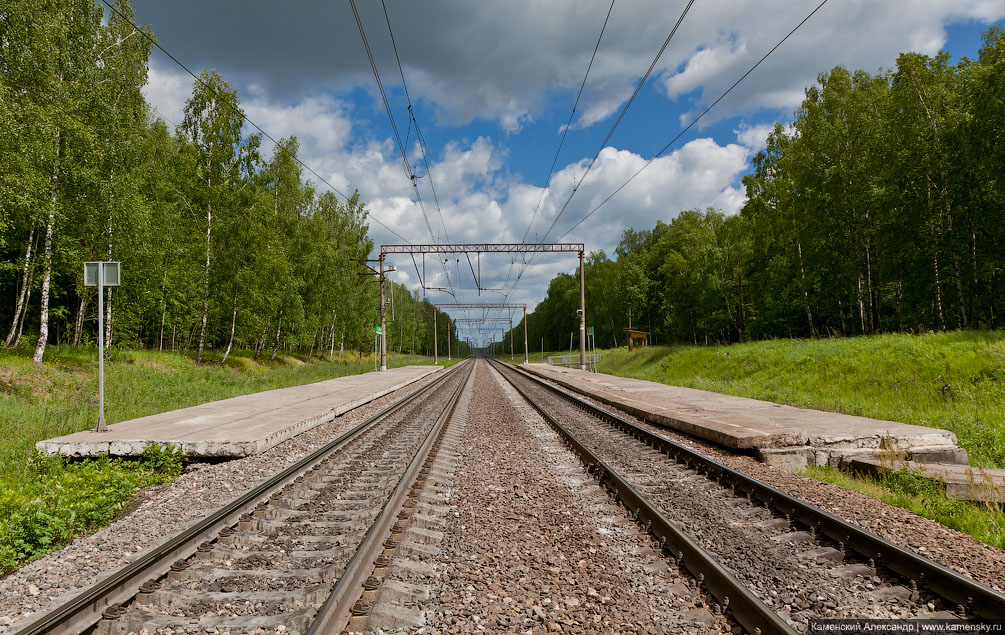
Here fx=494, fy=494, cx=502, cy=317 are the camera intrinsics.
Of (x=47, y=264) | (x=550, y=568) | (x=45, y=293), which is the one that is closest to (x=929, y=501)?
(x=550, y=568)

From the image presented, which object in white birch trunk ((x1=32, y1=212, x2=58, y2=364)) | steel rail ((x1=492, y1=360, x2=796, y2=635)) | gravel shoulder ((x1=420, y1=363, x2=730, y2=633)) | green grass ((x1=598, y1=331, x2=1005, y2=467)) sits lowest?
gravel shoulder ((x1=420, y1=363, x2=730, y2=633))

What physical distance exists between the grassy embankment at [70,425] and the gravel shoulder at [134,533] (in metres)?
0.26

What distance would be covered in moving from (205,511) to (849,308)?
41.7 meters

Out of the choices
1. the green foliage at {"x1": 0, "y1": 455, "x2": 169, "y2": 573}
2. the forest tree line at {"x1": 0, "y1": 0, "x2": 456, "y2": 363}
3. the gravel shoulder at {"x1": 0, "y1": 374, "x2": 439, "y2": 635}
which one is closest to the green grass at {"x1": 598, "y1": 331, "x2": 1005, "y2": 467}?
the gravel shoulder at {"x1": 0, "y1": 374, "x2": 439, "y2": 635}

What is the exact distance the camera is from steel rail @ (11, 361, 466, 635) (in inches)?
111

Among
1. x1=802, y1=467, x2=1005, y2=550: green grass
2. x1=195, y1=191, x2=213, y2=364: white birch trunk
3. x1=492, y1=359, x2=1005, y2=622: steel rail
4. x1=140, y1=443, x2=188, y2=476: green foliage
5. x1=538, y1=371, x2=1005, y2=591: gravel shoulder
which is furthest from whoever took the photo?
x1=195, y1=191, x2=213, y2=364: white birch trunk

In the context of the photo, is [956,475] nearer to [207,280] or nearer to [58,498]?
[58,498]

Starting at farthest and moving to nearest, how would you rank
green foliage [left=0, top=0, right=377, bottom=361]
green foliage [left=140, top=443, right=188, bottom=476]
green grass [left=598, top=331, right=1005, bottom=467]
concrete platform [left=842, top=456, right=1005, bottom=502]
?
1. green foliage [left=0, top=0, right=377, bottom=361]
2. green grass [left=598, top=331, right=1005, bottom=467]
3. green foliage [left=140, top=443, right=188, bottom=476]
4. concrete platform [left=842, top=456, right=1005, bottom=502]

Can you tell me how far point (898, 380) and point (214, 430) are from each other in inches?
669

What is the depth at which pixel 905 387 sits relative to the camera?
13.3m

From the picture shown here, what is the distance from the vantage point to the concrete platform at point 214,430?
291 inches

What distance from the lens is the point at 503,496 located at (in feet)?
18.8

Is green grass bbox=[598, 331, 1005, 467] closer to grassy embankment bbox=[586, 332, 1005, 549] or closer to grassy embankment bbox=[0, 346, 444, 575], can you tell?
grassy embankment bbox=[586, 332, 1005, 549]

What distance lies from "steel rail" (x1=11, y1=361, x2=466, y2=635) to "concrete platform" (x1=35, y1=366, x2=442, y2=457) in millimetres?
2433
